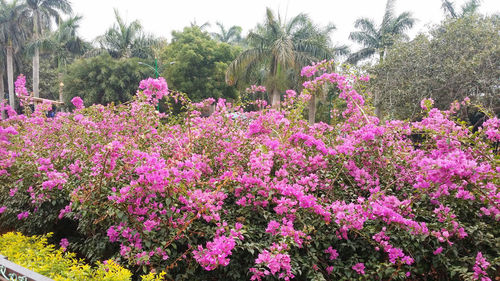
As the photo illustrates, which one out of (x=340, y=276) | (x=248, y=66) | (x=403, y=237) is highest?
(x=248, y=66)

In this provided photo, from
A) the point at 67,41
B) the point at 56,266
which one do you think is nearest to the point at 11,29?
the point at 67,41

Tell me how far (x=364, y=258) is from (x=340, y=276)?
0.29 m

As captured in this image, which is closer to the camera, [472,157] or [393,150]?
[472,157]

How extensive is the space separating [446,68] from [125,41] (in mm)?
25727

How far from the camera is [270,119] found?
12.6ft

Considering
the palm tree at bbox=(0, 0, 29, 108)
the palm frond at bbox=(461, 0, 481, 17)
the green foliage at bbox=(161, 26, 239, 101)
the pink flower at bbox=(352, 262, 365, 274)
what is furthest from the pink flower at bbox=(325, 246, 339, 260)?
the palm tree at bbox=(0, 0, 29, 108)

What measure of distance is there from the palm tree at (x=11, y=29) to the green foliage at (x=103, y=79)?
6129 millimetres

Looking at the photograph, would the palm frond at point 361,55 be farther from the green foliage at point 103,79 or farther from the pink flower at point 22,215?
the pink flower at point 22,215

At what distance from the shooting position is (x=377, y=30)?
88.8ft

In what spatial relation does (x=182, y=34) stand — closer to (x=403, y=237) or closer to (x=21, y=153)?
(x=21, y=153)

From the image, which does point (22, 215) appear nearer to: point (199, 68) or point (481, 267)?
point (481, 267)

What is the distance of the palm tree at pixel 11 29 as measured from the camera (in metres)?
28.1

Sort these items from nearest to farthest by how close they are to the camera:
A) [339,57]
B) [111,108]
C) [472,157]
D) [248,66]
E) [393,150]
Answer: [472,157], [393,150], [111,108], [248,66], [339,57]

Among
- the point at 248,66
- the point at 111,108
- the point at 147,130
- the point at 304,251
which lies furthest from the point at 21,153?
the point at 248,66
